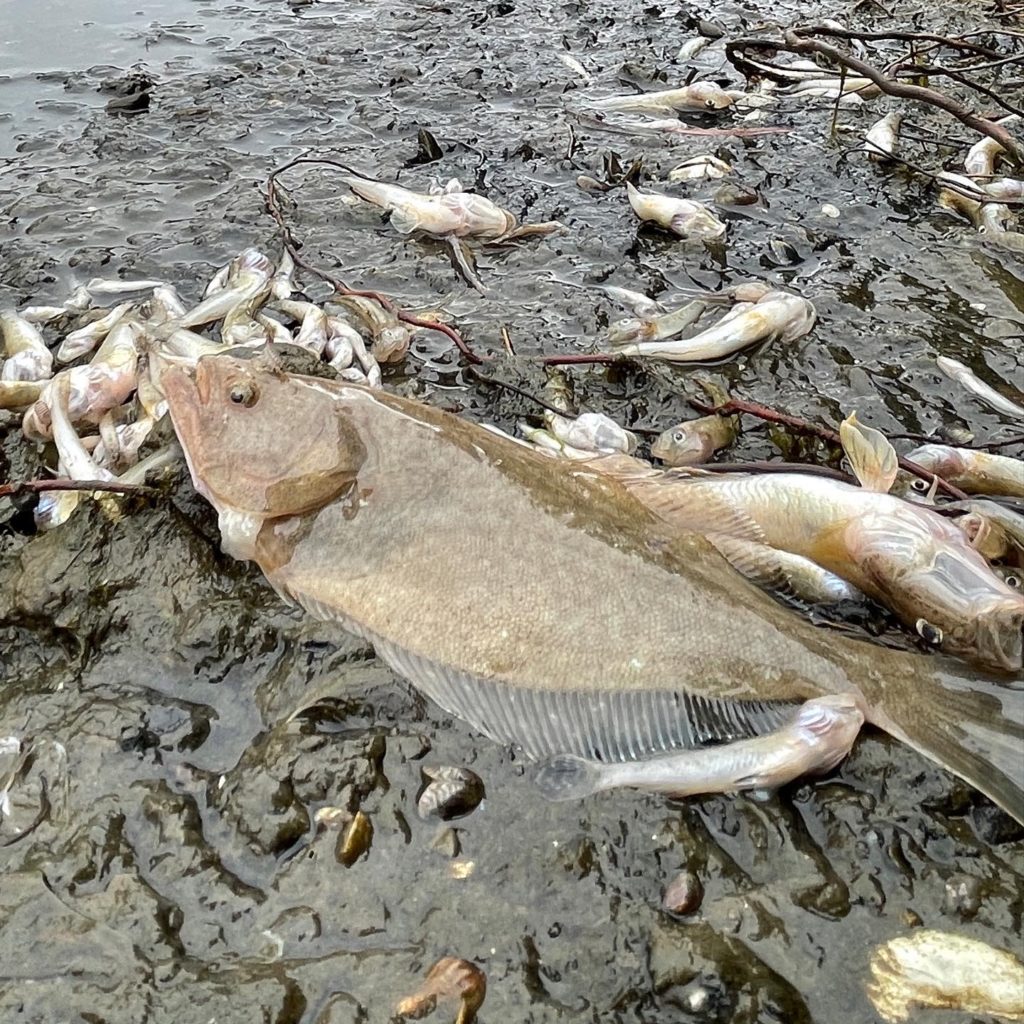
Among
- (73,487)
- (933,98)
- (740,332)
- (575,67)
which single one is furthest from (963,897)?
(575,67)

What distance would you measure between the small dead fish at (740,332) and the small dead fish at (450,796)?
2.58 metres

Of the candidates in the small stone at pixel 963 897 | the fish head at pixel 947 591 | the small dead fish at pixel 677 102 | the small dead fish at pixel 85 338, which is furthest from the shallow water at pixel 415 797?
the small dead fish at pixel 677 102

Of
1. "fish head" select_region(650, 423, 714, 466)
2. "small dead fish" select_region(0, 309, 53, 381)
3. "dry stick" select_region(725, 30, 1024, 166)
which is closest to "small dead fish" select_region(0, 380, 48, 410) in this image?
"small dead fish" select_region(0, 309, 53, 381)

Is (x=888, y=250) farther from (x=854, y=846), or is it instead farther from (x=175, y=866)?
(x=175, y=866)

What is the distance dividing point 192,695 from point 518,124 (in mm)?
5947

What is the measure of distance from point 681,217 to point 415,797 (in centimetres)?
427

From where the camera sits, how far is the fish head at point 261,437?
3010mm

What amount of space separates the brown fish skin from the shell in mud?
1.27ft

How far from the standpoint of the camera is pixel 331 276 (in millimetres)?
5289

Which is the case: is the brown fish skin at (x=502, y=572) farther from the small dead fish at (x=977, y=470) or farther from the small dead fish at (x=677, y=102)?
the small dead fish at (x=677, y=102)

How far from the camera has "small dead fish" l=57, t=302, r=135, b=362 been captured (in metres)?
4.34

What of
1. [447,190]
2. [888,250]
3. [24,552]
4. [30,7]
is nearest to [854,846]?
[24,552]

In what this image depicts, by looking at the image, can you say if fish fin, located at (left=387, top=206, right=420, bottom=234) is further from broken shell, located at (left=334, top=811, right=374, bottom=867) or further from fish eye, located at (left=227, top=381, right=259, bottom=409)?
broken shell, located at (left=334, top=811, right=374, bottom=867)

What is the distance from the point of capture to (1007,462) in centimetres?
356
